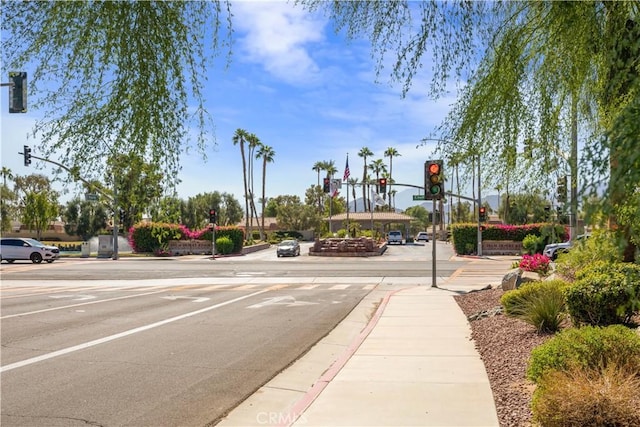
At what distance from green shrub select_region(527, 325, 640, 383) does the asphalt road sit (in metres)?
3.53

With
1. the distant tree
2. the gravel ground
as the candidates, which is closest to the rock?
the gravel ground

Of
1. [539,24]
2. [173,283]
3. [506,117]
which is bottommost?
[173,283]

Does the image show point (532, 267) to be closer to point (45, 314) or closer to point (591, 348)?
point (591, 348)

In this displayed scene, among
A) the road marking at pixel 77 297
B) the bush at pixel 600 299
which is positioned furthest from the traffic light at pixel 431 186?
the road marking at pixel 77 297

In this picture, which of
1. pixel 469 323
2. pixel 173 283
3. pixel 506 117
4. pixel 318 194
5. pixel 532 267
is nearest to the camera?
pixel 506 117

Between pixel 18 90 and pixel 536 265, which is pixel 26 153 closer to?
pixel 18 90

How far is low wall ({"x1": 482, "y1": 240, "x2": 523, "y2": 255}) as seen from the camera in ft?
173

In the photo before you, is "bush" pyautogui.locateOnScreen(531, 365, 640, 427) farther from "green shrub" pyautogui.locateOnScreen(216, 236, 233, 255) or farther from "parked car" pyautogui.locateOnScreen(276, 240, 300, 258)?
"green shrub" pyautogui.locateOnScreen(216, 236, 233, 255)

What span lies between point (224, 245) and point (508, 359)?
50209 mm

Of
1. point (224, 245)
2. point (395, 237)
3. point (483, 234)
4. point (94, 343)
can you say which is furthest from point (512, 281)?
point (395, 237)

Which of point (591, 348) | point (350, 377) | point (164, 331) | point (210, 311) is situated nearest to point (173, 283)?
point (210, 311)

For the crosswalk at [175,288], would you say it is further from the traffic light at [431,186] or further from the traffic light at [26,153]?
the traffic light at [26,153]

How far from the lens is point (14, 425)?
20.2ft

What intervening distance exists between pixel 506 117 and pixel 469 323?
7.53m
